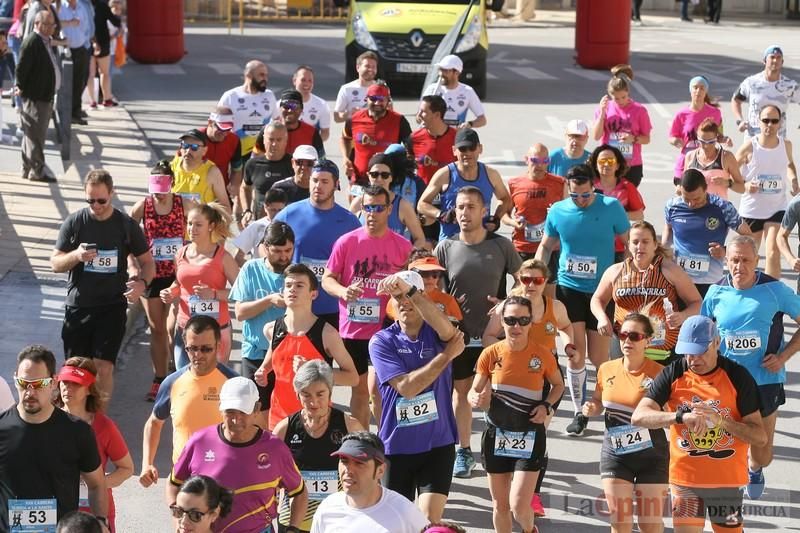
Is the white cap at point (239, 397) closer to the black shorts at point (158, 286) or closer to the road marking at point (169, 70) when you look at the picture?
the black shorts at point (158, 286)

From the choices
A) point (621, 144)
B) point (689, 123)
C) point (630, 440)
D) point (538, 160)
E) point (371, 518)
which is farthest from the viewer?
point (689, 123)

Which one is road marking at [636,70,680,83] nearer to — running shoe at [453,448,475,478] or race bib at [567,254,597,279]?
race bib at [567,254,597,279]

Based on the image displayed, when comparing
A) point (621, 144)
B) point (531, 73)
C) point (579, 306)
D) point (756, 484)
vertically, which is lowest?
point (531, 73)

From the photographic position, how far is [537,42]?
40.8 m

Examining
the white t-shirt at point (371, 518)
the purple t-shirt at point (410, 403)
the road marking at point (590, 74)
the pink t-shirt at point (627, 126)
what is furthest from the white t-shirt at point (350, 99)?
the road marking at point (590, 74)

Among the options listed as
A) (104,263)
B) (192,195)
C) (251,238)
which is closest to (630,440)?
(251,238)

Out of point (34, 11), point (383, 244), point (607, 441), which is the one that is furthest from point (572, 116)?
point (607, 441)

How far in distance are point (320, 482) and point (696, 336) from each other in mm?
2113

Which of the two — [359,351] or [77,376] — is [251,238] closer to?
[359,351]

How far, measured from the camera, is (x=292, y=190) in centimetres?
1253

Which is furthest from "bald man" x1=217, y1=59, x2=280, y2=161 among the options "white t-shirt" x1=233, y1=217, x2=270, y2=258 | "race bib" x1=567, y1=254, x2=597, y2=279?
"race bib" x1=567, y1=254, x2=597, y2=279

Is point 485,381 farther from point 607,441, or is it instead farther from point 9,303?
point 9,303

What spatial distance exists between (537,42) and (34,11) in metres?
23.3

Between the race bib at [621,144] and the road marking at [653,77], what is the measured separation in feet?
53.6
